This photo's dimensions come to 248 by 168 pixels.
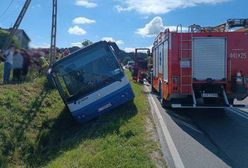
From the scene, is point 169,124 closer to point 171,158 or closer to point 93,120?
point 93,120

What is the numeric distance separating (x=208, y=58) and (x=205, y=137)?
3844 millimetres

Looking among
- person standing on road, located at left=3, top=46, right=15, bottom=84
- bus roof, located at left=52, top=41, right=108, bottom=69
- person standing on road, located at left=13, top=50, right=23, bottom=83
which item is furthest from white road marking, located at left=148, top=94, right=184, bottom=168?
person standing on road, located at left=13, top=50, right=23, bottom=83

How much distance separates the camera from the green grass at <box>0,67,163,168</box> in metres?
8.48

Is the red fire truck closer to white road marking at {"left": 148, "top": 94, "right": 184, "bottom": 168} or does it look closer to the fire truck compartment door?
the fire truck compartment door

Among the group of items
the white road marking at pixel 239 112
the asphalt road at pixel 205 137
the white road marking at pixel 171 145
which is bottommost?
the white road marking at pixel 239 112

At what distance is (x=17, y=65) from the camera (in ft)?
63.6

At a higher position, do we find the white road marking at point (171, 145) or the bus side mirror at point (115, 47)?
the bus side mirror at point (115, 47)

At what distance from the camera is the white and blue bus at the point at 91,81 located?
13.6m

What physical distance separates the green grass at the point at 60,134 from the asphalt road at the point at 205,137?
0.56m

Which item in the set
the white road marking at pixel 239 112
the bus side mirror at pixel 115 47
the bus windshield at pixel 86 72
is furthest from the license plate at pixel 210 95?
the bus side mirror at pixel 115 47

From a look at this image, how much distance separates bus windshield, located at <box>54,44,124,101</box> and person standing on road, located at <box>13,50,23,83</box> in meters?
5.99

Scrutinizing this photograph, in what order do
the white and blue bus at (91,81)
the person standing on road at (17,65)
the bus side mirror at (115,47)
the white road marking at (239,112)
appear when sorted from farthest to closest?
the person standing on road at (17,65), the white road marking at (239,112), the bus side mirror at (115,47), the white and blue bus at (91,81)

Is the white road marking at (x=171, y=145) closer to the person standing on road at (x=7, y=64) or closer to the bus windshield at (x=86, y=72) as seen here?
the bus windshield at (x=86, y=72)

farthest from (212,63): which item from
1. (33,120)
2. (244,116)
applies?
(33,120)
